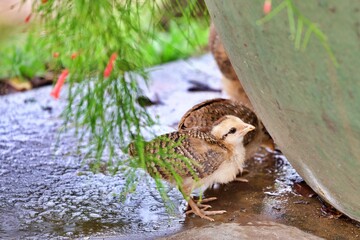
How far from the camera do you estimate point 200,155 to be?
3389 millimetres

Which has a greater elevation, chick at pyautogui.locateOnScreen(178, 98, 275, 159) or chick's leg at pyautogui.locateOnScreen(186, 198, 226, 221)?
chick at pyautogui.locateOnScreen(178, 98, 275, 159)

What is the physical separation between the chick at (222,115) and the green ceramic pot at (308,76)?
69cm

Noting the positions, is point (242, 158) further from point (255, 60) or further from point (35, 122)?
point (35, 122)

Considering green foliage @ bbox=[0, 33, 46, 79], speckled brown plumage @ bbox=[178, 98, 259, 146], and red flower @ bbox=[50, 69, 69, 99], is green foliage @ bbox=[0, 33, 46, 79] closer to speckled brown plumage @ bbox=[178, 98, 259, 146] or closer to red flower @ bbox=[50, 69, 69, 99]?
speckled brown plumage @ bbox=[178, 98, 259, 146]

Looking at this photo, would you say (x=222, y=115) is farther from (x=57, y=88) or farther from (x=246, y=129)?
(x=57, y=88)

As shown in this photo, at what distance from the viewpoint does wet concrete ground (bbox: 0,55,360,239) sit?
3.26m

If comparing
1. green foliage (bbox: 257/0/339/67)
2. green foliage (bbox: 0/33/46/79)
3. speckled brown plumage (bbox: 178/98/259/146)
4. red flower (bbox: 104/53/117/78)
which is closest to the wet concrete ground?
speckled brown plumage (bbox: 178/98/259/146)

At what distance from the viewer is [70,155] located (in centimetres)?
417

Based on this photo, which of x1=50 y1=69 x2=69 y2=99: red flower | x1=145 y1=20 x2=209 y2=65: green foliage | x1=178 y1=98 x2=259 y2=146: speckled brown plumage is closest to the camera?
x1=50 y1=69 x2=69 y2=99: red flower

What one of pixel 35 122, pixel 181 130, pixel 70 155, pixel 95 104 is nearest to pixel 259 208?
pixel 181 130

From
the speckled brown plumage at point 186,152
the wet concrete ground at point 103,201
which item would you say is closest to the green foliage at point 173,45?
the wet concrete ground at point 103,201

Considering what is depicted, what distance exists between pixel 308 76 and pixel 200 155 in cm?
97

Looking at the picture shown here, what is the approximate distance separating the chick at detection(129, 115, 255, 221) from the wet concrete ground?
0.15 metres

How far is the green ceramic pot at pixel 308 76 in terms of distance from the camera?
2328 millimetres
